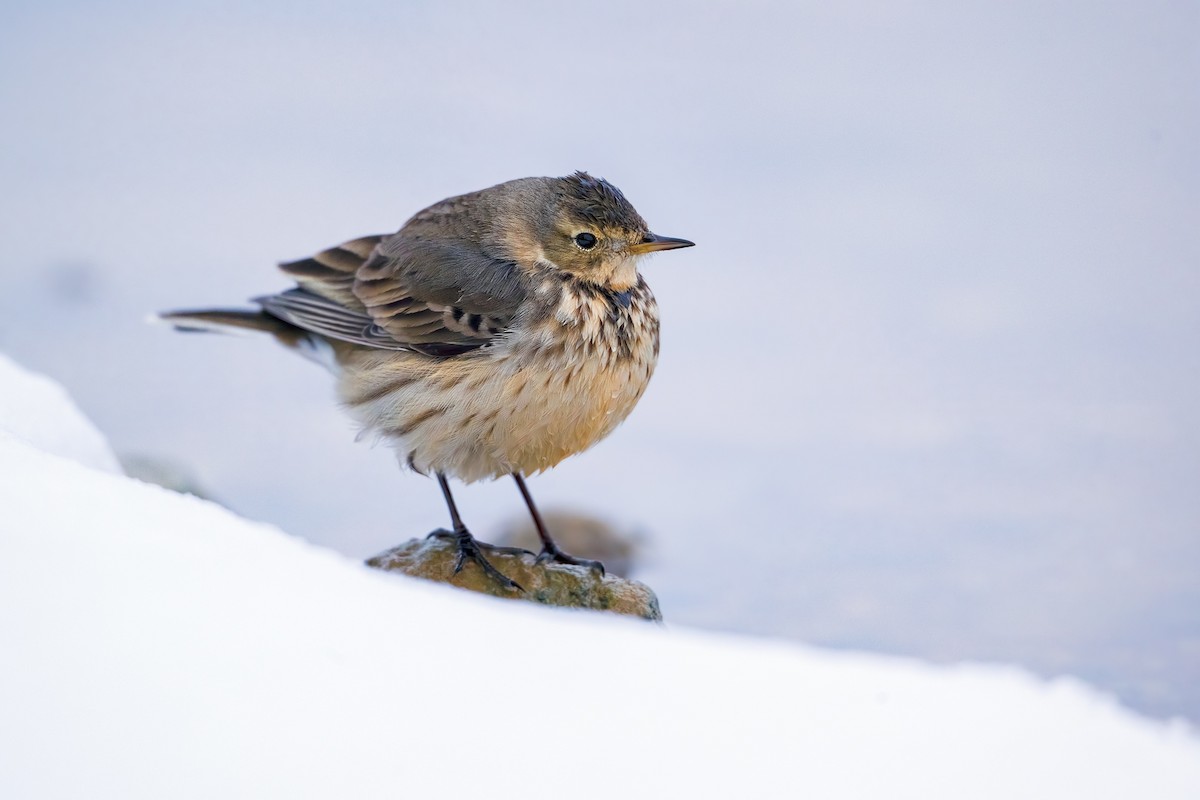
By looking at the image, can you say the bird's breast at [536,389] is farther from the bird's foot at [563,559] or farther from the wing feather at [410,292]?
the bird's foot at [563,559]

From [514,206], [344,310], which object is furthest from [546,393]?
[344,310]

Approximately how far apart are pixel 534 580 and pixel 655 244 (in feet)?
5.72

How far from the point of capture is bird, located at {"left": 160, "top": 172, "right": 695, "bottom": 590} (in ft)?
19.0

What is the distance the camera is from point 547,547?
6.57 meters

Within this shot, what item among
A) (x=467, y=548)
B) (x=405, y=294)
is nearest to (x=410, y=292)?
(x=405, y=294)

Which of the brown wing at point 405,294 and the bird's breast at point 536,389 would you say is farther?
the brown wing at point 405,294

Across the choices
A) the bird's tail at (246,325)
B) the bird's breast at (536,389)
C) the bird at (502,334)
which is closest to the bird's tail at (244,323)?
the bird's tail at (246,325)

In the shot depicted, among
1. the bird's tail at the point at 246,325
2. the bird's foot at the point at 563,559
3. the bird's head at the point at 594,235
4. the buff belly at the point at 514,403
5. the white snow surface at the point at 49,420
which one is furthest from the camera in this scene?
the bird's tail at the point at 246,325

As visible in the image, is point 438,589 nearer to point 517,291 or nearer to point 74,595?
point 74,595

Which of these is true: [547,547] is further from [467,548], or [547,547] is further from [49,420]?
[49,420]

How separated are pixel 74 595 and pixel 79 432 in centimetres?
247

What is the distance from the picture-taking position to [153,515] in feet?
12.0

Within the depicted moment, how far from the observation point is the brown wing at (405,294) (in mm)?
6090

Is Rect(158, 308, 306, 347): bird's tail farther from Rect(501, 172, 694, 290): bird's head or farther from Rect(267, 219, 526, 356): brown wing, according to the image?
Rect(501, 172, 694, 290): bird's head
